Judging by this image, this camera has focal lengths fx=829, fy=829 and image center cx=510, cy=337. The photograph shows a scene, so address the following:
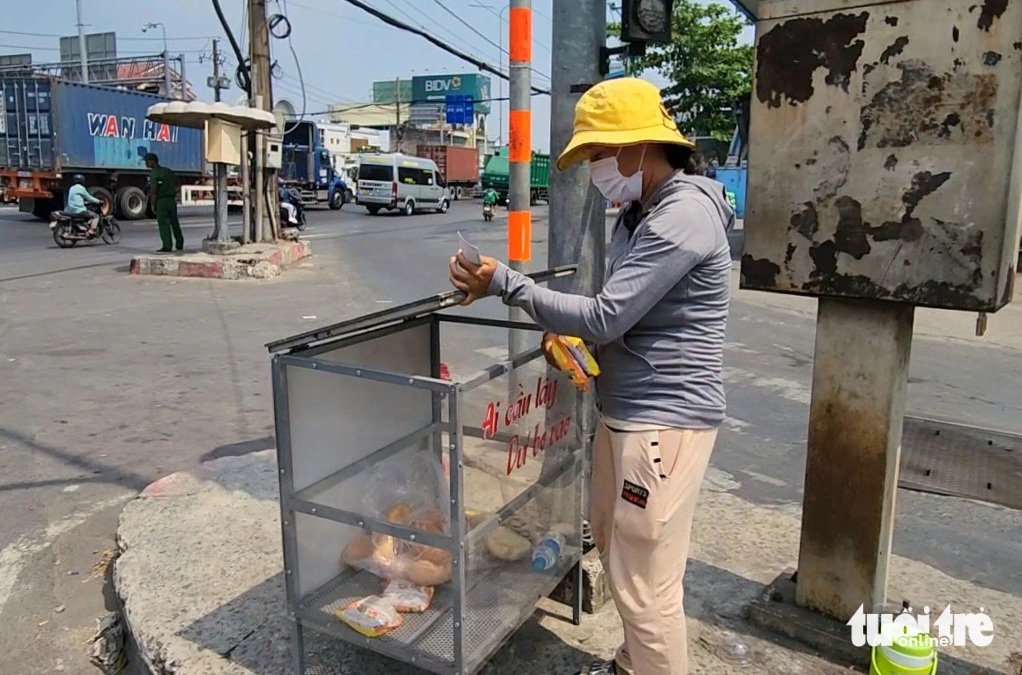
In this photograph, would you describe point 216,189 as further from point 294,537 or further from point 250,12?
point 294,537

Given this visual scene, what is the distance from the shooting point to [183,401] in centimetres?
606

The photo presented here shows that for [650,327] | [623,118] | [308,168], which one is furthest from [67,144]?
[650,327]

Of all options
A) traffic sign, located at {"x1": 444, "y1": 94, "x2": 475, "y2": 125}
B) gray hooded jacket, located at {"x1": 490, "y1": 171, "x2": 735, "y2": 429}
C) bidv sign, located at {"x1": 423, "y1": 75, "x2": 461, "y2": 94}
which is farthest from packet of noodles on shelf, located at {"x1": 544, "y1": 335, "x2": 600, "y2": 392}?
bidv sign, located at {"x1": 423, "y1": 75, "x2": 461, "y2": 94}

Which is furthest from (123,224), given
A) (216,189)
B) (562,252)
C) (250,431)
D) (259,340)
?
(562,252)

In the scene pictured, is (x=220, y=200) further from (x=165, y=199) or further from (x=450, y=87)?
(x=450, y=87)

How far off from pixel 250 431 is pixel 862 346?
4.08 metres

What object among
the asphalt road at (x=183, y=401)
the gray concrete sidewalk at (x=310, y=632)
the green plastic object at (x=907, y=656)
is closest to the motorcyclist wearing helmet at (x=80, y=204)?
the asphalt road at (x=183, y=401)

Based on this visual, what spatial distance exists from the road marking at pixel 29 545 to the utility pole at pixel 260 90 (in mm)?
10204

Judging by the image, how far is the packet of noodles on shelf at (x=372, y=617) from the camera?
91.7 inches

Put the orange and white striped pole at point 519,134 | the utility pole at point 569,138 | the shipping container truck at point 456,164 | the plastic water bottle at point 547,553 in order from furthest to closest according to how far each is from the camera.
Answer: the shipping container truck at point 456,164 → the orange and white striped pole at point 519,134 → the utility pole at point 569,138 → the plastic water bottle at point 547,553

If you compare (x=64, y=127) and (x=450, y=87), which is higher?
(x=450, y=87)

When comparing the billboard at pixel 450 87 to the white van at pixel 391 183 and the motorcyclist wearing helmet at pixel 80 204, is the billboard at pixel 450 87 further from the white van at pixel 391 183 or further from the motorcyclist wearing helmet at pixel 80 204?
the motorcyclist wearing helmet at pixel 80 204

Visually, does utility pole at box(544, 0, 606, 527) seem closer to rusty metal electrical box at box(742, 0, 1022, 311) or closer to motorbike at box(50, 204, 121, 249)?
rusty metal electrical box at box(742, 0, 1022, 311)

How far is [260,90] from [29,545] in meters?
Result: 10.7
